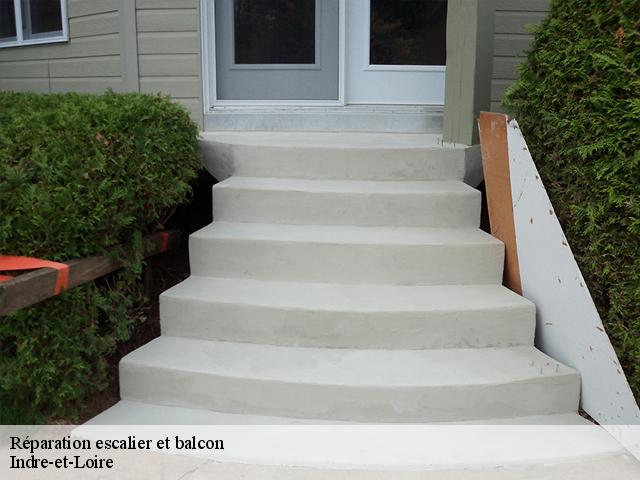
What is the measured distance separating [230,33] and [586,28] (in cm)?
316

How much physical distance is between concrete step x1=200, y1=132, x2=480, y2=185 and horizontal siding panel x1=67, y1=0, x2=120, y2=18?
5.83 feet

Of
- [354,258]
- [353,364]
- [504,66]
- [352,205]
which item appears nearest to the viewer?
[353,364]

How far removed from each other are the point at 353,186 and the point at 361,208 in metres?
0.18

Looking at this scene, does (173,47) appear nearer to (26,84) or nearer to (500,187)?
(26,84)

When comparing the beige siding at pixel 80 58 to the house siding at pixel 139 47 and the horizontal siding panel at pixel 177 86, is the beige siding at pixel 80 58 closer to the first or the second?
the house siding at pixel 139 47

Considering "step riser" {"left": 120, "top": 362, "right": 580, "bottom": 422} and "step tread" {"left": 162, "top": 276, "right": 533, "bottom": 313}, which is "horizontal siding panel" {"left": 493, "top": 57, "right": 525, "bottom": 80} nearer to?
"step tread" {"left": 162, "top": 276, "right": 533, "bottom": 313}

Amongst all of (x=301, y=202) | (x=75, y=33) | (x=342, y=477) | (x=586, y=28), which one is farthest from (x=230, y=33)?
(x=342, y=477)

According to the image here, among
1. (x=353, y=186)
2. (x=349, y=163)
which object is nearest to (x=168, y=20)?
(x=349, y=163)

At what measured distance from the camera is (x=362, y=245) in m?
3.23

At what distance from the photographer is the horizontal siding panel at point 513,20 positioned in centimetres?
486

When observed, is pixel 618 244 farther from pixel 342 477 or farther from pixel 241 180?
pixel 241 180

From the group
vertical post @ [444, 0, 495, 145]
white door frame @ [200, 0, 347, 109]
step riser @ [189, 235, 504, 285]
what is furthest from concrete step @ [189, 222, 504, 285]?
white door frame @ [200, 0, 347, 109]

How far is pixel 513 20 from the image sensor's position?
4.88 meters

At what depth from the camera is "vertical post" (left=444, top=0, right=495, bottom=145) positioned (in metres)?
3.96
